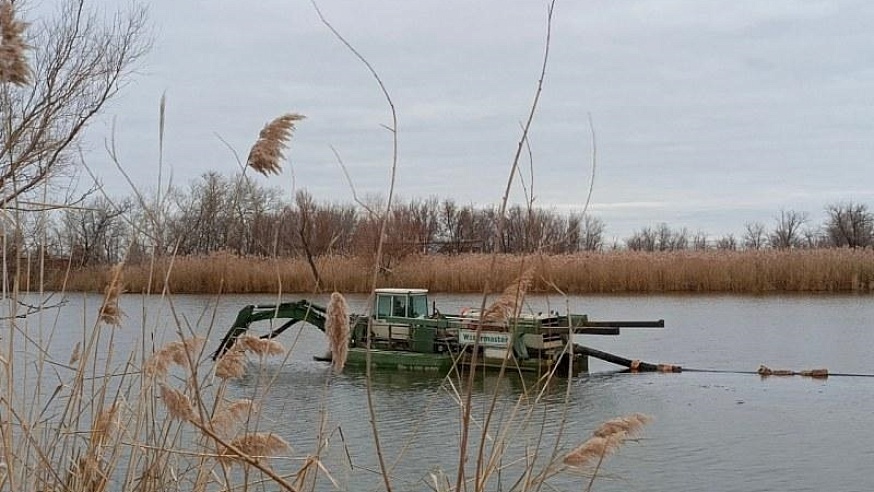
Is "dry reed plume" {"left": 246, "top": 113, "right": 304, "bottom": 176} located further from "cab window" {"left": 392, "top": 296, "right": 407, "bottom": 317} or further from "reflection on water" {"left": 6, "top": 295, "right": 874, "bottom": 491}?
"cab window" {"left": 392, "top": 296, "right": 407, "bottom": 317}

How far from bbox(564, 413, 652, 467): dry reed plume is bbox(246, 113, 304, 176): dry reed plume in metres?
0.85

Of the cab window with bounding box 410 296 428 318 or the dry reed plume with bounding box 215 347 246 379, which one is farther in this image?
the cab window with bounding box 410 296 428 318

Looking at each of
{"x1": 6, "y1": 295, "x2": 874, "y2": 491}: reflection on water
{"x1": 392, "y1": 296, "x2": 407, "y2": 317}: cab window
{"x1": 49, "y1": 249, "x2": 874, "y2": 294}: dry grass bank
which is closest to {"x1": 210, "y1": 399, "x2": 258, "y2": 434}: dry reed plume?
{"x1": 6, "y1": 295, "x2": 874, "y2": 491}: reflection on water

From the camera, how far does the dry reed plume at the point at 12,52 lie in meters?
1.88

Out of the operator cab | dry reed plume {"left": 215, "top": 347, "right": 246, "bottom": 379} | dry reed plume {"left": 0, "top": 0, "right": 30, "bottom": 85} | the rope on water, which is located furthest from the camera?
the operator cab

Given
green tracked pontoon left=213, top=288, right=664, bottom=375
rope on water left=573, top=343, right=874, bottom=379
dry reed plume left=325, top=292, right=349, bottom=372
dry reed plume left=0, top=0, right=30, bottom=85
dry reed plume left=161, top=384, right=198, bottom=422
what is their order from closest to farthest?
dry reed plume left=325, top=292, right=349, bottom=372, dry reed plume left=161, top=384, right=198, bottom=422, dry reed plume left=0, top=0, right=30, bottom=85, rope on water left=573, top=343, right=874, bottom=379, green tracked pontoon left=213, top=288, right=664, bottom=375

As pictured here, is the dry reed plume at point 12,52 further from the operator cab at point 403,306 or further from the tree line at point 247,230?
the operator cab at point 403,306

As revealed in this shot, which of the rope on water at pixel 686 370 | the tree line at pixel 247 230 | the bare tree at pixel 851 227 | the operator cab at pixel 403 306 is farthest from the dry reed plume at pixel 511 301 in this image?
the bare tree at pixel 851 227

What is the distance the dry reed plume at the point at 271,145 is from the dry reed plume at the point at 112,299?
0.66 meters

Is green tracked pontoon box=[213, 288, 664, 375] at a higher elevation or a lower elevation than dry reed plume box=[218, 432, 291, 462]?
lower

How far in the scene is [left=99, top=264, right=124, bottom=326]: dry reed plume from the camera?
2.23 metres

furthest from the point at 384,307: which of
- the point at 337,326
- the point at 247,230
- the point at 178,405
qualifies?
the point at 337,326

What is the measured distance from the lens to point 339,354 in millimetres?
1532

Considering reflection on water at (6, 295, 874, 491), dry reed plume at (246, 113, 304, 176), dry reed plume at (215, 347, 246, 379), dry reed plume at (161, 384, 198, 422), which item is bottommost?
reflection on water at (6, 295, 874, 491)
